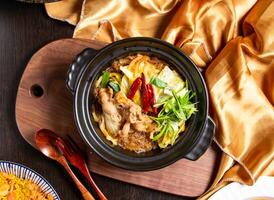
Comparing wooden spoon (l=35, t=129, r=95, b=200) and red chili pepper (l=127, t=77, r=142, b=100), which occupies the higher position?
red chili pepper (l=127, t=77, r=142, b=100)

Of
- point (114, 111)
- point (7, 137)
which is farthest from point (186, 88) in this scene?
point (7, 137)

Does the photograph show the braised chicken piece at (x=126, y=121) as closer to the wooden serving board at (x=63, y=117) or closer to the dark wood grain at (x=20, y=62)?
the wooden serving board at (x=63, y=117)

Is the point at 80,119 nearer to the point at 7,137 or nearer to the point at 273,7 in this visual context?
the point at 7,137

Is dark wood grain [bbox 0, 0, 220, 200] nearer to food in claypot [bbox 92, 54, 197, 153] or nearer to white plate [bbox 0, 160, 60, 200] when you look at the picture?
white plate [bbox 0, 160, 60, 200]

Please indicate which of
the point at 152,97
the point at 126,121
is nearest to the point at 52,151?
the point at 126,121

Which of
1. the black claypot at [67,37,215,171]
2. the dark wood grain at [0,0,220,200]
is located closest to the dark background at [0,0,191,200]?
the dark wood grain at [0,0,220,200]

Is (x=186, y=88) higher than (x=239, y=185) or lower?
higher

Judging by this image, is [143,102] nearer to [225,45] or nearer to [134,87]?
[134,87]

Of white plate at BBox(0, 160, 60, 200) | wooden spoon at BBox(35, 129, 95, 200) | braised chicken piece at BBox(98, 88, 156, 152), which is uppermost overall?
braised chicken piece at BBox(98, 88, 156, 152)
